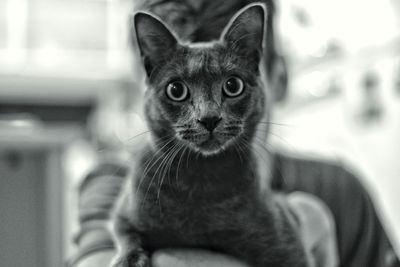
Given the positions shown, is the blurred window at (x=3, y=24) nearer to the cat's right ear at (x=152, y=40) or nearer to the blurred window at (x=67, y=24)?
the blurred window at (x=67, y=24)

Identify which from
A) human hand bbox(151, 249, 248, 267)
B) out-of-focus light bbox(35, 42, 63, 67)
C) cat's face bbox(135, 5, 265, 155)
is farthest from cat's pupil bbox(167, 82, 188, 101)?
out-of-focus light bbox(35, 42, 63, 67)

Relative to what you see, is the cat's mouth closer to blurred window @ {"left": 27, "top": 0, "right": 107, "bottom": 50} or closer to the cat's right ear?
the cat's right ear

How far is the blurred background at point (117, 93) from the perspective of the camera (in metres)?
1.12

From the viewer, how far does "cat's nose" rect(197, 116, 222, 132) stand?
0.40m

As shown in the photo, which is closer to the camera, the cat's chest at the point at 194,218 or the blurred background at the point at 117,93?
the cat's chest at the point at 194,218

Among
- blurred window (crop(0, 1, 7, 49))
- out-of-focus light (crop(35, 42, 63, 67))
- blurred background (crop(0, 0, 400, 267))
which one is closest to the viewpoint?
blurred background (crop(0, 0, 400, 267))

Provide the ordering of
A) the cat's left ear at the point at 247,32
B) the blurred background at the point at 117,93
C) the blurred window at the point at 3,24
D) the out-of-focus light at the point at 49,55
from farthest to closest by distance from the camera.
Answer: the out-of-focus light at the point at 49,55 → the blurred window at the point at 3,24 → the blurred background at the point at 117,93 → the cat's left ear at the point at 247,32

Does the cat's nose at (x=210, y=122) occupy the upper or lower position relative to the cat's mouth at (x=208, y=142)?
upper

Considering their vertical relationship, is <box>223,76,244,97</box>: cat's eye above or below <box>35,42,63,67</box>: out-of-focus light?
above

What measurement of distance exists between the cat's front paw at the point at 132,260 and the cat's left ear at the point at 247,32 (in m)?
0.20

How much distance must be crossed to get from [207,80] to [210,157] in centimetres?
7

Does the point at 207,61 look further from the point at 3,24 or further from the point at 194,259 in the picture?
the point at 3,24

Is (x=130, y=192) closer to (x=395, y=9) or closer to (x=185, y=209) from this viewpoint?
(x=185, y=209)

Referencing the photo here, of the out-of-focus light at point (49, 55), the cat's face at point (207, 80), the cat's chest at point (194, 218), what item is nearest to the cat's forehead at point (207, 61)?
the cat's face at point (207, 80)
